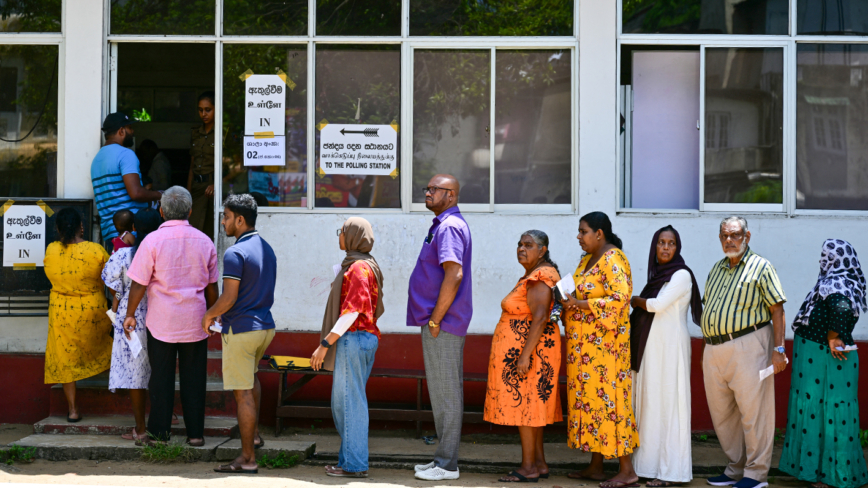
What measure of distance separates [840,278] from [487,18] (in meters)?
3.68

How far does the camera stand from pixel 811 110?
713 cm

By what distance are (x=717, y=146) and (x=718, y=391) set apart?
255 centimetres

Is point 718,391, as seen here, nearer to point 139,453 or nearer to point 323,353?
point 323,353

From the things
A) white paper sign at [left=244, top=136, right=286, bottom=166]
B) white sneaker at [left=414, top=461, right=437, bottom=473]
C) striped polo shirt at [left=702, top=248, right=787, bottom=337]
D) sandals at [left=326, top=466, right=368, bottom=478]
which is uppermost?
white paper sign at [left=244, top=136, right=286, bottom=166]

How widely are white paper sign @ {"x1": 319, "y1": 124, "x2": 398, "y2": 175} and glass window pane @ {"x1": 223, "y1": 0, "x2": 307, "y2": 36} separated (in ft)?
3.18

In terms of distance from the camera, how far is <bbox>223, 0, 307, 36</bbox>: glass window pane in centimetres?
723

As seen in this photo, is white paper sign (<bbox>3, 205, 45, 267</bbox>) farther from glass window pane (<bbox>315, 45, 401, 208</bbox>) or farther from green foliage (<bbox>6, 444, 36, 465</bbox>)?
glass window pane (<bbox>315, 45, 401, 208</bbox>)

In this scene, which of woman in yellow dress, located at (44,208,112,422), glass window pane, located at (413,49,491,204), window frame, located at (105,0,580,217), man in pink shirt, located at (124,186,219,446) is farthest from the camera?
glass window pane, located at (413,49,491,204)

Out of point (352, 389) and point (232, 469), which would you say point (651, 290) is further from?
point (232, 469)

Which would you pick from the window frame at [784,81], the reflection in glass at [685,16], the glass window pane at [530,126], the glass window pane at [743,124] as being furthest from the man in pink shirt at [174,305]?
the glass window pane at [743,124]

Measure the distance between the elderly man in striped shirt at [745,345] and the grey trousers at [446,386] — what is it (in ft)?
5.79

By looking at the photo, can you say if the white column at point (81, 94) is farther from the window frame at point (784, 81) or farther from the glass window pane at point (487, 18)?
the window frame at point (784, 81)

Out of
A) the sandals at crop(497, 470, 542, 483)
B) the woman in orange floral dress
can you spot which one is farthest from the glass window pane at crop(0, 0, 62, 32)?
the sandals at crop(497, 470, 542, 483)

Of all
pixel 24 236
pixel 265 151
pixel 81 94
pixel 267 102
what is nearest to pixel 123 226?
pixel 24 236
